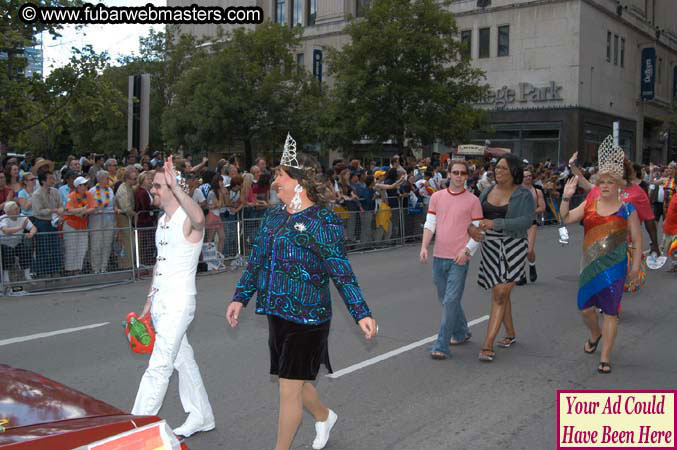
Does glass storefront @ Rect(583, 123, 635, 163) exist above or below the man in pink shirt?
above

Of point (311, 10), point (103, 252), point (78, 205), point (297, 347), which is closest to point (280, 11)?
point (311, 10)

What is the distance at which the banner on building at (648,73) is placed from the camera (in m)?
43.3

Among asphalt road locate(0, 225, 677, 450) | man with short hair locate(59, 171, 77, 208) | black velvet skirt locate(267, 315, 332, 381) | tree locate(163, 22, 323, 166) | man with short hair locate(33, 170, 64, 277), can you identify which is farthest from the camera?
tree locate(163, 22, 323, 166)

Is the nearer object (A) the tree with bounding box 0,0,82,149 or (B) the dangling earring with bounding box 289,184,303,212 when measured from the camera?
(B) the dangling earring with bounding box 289,184,303,212

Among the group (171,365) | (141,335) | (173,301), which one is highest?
(173,301)

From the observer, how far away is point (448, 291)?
7027mm

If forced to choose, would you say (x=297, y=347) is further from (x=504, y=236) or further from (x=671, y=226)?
(x=671, y=226)

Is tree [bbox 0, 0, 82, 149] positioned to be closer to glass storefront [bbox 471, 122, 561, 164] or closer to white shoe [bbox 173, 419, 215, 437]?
white shoe [bbox 173, 419, 215, 437]

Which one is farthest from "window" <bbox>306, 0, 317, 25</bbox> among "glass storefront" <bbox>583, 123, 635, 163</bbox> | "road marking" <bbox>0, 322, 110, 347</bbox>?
"road marking" <bbox>0, 322, 110, 347</bbox>

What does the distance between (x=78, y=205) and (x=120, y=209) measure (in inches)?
27.7

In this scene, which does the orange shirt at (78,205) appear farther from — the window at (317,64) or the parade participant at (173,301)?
the window at (317,64)

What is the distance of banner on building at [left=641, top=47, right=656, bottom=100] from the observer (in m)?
43.3

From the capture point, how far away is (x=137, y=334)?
4918mm

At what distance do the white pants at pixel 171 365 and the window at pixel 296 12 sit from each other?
141ft
